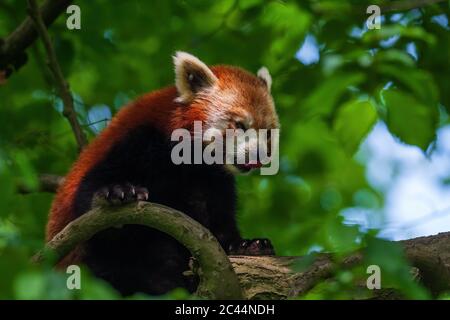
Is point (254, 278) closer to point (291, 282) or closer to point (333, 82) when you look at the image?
point (291, 282)

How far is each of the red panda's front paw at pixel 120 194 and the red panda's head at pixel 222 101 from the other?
1073 millimetres

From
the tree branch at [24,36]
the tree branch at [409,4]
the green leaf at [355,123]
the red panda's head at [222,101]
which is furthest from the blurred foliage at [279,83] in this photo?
the tree branch at [24,36]

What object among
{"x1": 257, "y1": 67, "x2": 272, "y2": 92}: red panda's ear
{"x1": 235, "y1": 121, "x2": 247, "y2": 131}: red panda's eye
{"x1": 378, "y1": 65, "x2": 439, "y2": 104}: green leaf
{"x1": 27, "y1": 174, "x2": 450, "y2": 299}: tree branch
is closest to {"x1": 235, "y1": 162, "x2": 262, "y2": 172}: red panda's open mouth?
{"x1": 235, "y1": 121, "x2": 247, "y2": 131}: red panda's eye

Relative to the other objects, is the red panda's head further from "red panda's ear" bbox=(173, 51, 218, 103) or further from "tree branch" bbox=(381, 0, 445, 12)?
"tree branch" bbox=(381, 0, 445, 12)

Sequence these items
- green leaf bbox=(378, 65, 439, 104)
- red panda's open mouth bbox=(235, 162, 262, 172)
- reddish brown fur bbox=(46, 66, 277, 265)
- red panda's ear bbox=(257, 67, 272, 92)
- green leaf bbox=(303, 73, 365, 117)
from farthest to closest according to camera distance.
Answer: red panda's ear bbox=(257, 67, 272, 92)
red panda's open mouth bbox=(235, 162, 262, 172)
reddish brown fur bbox=(46, 66, 277, 265)
green leaf bbox=(303, 73, 365, 117)
green leaf bbox=(378, 65, 439, 104)

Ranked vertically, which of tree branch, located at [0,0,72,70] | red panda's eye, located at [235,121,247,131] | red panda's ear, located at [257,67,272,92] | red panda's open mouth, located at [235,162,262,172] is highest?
tree branch, located at [0,0,72,70]

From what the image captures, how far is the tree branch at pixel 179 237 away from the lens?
4.04 meters

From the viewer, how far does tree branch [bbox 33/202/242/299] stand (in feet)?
13.2

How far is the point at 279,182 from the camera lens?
7777 millimetres

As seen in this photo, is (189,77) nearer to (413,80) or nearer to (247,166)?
(247,166)

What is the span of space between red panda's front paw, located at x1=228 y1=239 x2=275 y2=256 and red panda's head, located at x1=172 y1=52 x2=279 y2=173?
1.80 feet

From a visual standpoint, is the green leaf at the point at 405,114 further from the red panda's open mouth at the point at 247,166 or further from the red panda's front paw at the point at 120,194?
the red panda's front paw at the point at 120,194

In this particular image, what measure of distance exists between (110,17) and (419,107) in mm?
3404
